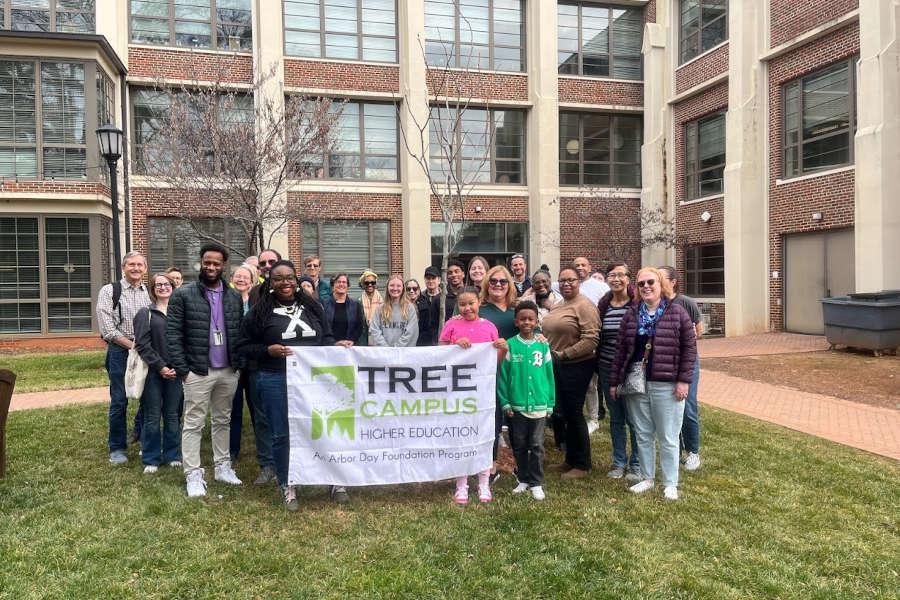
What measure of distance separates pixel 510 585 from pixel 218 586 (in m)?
1.69

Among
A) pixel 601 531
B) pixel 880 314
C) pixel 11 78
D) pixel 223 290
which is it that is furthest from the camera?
pixel 11 78

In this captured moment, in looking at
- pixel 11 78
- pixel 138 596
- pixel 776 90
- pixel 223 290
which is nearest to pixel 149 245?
pixel 11 78

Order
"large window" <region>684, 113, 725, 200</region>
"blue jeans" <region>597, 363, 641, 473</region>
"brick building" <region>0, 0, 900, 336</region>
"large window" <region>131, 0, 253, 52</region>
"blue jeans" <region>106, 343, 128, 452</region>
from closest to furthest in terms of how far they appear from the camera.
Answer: "blue jeans" <region>597, 363, 641, 473</region>, "blue jeans" <region>106, 343, 128, 452</region>, "brick building" <region>0, 0, 900, 336</region>, "large window" <region>131, 0, 253, 52</region>, "large window" <region>684, 113, 725, 200</region>

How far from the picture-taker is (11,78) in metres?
16.1

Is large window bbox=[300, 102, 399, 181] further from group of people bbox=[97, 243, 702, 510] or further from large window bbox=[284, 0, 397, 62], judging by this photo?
group of people bbox=[97, 243, 702, 510]

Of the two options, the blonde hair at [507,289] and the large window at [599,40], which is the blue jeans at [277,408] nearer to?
the blonde hair at [507,289]

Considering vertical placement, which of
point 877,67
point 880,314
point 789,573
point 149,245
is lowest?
point 789,573

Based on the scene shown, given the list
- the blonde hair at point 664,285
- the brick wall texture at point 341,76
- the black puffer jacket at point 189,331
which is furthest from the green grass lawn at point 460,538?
the brick wall texture at point 341,76

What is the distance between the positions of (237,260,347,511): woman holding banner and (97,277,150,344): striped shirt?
1.82 meters

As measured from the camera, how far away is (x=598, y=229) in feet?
69.2

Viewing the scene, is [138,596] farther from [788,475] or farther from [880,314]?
[880,314]

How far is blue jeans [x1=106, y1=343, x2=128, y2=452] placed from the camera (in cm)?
609

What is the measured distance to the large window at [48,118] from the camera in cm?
1609

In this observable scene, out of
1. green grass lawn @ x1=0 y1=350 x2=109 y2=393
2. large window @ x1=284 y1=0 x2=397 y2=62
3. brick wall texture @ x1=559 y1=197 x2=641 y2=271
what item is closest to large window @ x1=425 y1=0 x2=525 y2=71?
large window @ x1=284 y1=0 x2=397 y2=62
